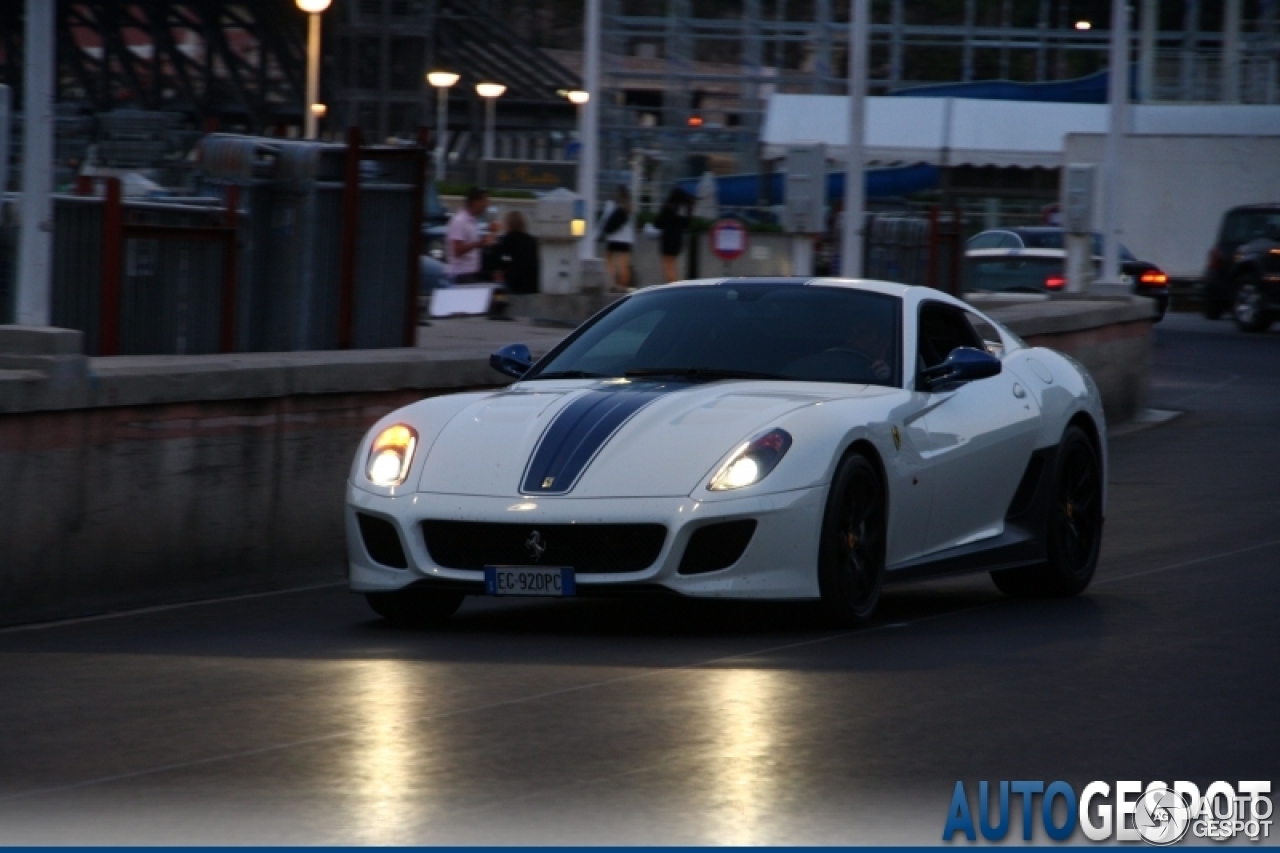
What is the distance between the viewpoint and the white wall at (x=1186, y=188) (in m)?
49.6

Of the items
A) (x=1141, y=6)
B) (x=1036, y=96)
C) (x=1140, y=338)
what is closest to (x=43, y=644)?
(x=1140, y=338)

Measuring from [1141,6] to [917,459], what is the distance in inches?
2244

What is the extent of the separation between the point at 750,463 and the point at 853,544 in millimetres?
611

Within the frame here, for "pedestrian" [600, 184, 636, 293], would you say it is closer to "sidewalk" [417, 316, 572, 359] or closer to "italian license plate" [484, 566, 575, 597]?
"sidewalk" [417, 316, 572, 359]

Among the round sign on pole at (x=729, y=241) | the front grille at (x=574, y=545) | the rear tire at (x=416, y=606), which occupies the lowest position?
the rear tire at (x=416, y=606)

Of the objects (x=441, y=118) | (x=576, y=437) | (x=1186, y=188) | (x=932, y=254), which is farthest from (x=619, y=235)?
(x=441, y=118)

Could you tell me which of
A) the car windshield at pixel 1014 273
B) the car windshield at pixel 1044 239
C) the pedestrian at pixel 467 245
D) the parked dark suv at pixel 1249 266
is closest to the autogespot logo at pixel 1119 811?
the pedestrian at pixel 467 245

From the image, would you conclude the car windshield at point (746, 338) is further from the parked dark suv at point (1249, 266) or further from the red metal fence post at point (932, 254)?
the parked dark suv at point (1249, 266)

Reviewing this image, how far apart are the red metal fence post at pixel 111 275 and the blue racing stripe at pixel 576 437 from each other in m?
4.58

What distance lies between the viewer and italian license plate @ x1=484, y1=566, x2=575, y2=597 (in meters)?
8.21

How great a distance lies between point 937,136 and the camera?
49562 millimetres

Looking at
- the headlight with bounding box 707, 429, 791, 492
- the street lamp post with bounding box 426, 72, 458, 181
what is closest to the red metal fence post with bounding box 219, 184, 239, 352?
the headlight with bounding box 707, 429, 791, 492

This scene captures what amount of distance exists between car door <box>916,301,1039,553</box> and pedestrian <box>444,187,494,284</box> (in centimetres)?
1748

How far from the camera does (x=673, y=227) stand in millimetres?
32938
